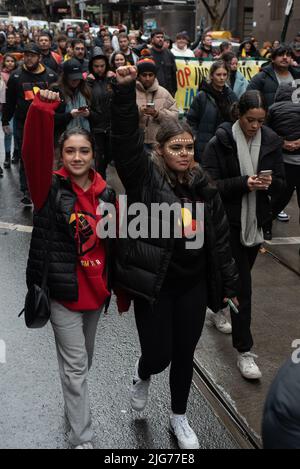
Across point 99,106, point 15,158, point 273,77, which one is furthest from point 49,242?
point 15,158

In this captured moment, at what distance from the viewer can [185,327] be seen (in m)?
3.15

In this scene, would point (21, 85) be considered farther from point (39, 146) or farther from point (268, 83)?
point (39, 146)

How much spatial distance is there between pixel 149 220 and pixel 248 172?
1.22m

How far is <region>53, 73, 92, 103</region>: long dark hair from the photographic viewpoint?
22.7ft

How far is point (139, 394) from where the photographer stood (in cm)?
353

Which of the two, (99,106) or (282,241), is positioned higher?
(99,106)

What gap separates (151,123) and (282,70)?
7.25 ft

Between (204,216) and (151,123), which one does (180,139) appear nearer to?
(204,216)

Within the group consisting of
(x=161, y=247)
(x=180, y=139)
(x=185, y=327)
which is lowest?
(x=185, y=327)

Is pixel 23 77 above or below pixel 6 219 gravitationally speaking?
above

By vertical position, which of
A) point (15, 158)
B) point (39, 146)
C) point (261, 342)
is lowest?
point (15, 158)

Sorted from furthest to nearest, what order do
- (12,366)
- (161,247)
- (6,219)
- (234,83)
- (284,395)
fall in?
(234,83)
(6,219)
(12,366)
(161,247)
(284,395)

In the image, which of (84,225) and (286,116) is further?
(286,116)
